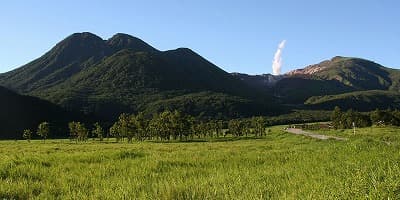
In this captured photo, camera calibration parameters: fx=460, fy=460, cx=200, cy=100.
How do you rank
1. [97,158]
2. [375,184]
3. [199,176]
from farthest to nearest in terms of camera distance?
1. [97,158]
2. [199,176]
3. [375,184]

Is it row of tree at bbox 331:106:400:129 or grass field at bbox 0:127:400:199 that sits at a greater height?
row of tree at bbox 331:106:400:129

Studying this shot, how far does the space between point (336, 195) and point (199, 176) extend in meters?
5.62

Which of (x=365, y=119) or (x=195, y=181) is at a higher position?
(x=365, y=119)

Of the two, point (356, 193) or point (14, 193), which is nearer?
point (356, 193)

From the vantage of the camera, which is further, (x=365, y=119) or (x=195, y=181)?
(x=365, y=119)

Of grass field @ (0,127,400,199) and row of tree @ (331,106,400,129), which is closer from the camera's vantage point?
grass field @ (0,127,400,199)

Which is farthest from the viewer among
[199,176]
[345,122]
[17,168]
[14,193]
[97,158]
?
[345,122]

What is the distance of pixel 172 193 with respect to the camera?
980 cm

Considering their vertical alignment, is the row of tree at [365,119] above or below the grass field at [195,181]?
above

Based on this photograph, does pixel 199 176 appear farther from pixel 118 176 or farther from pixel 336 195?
pixel 336 195

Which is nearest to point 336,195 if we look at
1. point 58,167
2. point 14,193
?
point 14,193

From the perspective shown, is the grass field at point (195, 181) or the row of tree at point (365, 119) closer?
the grass field at point (195, 181)

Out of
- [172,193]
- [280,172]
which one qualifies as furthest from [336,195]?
[280,172]

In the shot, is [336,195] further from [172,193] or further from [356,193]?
[172,193]
